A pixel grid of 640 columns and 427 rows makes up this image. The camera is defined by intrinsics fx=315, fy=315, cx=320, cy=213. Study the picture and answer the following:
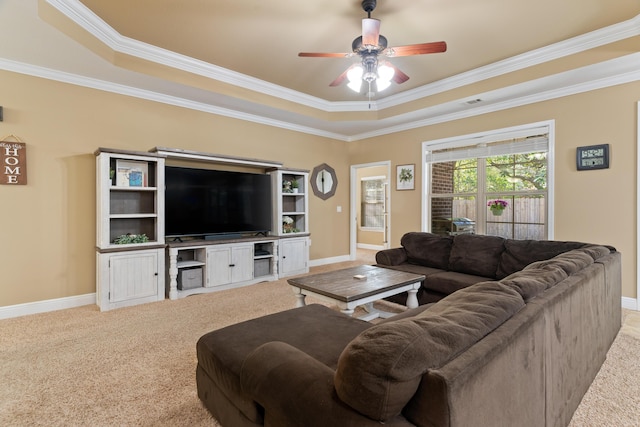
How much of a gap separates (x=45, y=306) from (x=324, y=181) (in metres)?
4.45

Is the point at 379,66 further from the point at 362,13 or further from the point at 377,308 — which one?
the point at 377,308

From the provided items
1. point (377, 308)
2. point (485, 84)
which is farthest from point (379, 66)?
point (377, 308)

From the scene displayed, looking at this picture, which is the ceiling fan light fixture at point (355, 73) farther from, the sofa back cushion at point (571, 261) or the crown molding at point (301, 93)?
the sofa back cushion at point (571, 261)

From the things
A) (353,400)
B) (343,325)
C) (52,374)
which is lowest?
(52,374)

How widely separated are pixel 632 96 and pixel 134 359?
5493 mm

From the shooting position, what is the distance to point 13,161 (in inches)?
127

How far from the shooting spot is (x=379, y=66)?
302cm

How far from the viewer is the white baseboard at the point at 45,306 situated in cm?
324

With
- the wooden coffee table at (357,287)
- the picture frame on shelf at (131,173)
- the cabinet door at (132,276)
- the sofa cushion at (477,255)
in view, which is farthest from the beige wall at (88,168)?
the wooden coffee table at (357,287)

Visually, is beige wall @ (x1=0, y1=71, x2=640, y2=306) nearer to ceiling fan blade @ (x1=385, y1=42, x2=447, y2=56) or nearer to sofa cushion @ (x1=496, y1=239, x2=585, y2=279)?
sofa cushion @ (x1=496, y1=239, x2=585, y2=279)

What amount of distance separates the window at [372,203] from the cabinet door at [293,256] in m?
3.55

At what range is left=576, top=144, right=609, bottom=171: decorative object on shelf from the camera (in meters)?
3.60

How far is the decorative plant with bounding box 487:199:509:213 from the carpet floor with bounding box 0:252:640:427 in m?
1.79

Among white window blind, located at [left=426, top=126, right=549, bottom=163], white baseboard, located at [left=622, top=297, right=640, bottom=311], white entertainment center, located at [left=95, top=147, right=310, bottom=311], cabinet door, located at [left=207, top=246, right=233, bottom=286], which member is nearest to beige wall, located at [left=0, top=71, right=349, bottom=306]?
white entertainment center, located at [left=95, top=147, right=310, bottom=311]
